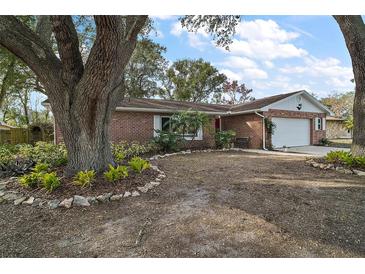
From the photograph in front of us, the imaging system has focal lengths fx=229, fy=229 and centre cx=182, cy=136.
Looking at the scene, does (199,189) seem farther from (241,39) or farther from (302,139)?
(302,139)

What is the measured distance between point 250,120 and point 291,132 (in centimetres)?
308

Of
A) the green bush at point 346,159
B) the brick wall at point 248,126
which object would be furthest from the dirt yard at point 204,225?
the brick wall at point 248,126

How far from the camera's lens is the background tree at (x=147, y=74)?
58.4 feet

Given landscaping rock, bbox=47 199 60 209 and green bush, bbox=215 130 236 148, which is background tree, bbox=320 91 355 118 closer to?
green bush, bbox=215 130 236 148

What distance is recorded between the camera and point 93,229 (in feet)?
10.4

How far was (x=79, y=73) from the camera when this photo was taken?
4945 mm

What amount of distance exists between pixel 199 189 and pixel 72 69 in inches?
146

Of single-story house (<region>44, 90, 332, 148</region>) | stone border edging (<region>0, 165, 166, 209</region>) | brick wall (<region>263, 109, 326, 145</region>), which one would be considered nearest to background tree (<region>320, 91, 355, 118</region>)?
brick wall (<region>263, 109, 326, 145</region>)

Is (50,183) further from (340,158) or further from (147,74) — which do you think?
(147,74)

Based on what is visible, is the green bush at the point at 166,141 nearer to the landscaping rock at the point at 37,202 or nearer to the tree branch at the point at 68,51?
the tree branch at the point at 68,51

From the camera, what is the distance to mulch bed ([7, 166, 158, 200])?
423 centimetres

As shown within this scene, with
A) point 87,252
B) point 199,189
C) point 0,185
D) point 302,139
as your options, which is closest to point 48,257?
point 87,252

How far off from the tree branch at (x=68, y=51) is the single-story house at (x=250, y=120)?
6.38 metres

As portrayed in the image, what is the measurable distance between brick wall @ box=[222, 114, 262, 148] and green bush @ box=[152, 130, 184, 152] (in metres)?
5.46
